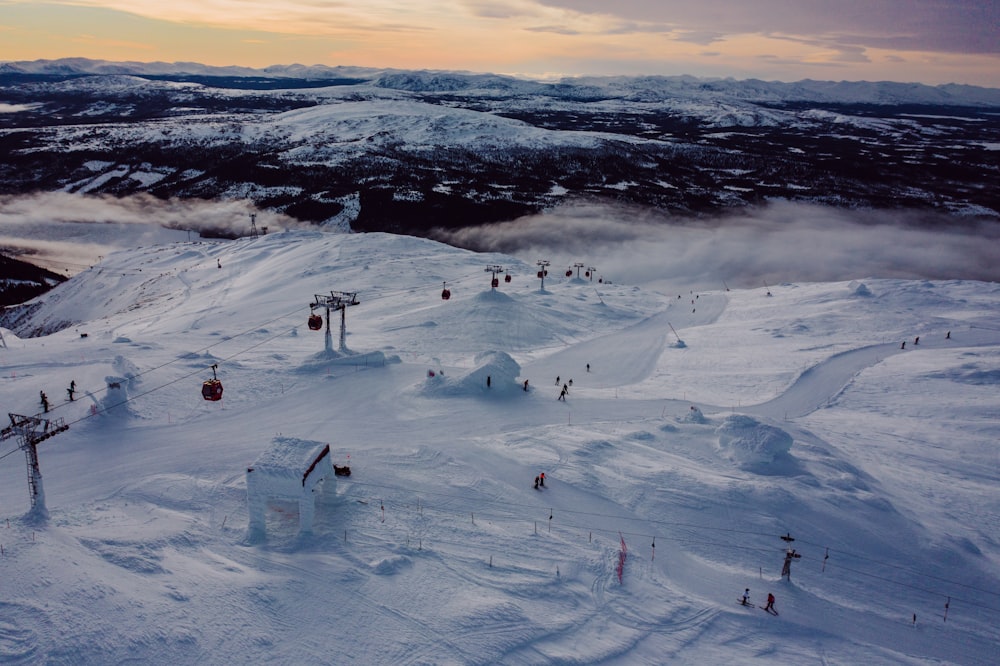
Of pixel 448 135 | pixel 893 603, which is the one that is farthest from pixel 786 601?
pixel 448 135

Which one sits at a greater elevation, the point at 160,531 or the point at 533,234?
the point at 533,234

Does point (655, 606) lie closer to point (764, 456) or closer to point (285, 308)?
point (764, 456)

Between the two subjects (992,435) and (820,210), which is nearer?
(992,435)

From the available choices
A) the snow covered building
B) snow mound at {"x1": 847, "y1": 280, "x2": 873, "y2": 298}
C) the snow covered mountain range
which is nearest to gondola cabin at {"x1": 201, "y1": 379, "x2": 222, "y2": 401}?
the snow covered building

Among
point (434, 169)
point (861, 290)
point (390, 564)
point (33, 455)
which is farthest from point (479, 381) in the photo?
point (434, 169)

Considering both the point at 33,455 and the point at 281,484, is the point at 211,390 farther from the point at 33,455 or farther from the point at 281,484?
the point at 281,484

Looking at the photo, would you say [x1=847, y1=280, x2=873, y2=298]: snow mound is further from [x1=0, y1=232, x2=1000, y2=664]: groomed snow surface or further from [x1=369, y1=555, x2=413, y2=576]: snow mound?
[x1=369, y1=555, x2=413, y2=576]: snow mound
